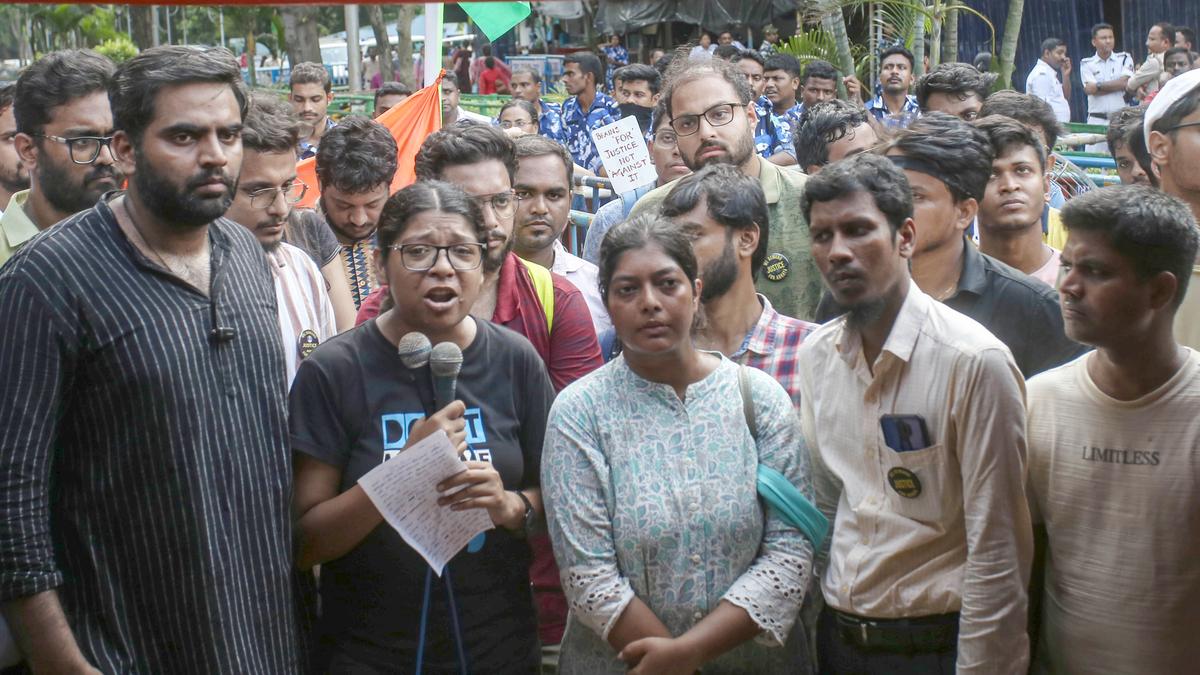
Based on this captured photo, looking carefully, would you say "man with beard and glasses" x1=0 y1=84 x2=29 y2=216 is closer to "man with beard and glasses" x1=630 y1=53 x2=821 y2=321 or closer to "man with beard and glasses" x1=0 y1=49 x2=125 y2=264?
"man with beard and glasses" x1=0 y1=49 x2=125 y2=264

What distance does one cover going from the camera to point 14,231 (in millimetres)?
4352

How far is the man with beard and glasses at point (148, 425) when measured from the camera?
10.1 ft

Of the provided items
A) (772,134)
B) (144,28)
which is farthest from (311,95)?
(144,28)

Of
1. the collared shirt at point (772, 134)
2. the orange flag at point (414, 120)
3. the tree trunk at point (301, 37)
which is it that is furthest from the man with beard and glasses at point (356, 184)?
the tree trunk at point (301, 37)

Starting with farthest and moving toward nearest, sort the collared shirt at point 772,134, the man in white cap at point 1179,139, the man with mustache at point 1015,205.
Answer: the collared shirt at point 772,134 < the man with mustache at point 1015,205 < the man in white cap at point 1179,139

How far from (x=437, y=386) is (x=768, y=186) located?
2.32 metres

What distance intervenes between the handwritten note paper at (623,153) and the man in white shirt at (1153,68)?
8.74m

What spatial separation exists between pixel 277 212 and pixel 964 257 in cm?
223

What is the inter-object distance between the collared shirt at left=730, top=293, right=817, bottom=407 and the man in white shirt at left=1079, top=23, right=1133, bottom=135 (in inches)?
Answer: 518

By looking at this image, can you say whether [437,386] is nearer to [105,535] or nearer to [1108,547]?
[105,535]

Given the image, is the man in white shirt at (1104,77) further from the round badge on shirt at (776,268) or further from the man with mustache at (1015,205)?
the round badge on shirt at (776,268)

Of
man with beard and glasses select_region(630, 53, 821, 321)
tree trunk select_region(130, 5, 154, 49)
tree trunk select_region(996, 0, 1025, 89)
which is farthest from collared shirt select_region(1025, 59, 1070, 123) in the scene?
tree trunk select_region(130, 5, 154, 49)

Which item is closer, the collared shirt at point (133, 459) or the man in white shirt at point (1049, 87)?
the collared shirt at point (133, 459)

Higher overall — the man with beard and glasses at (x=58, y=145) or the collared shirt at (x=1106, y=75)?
the collared shirt at (x=1106, y=75)
